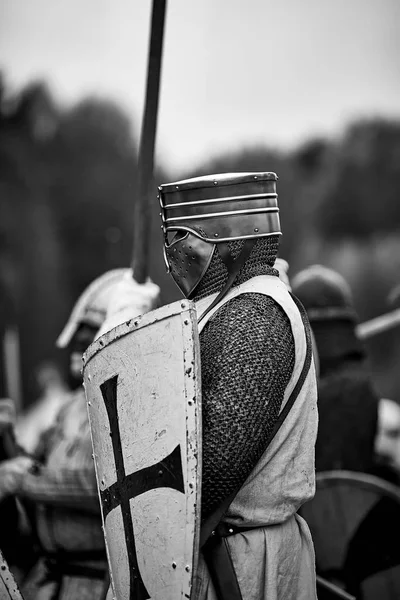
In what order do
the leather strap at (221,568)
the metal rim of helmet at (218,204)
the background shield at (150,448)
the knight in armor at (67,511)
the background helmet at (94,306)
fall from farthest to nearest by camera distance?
the background helmet at (94,306) < the knight in armor at (67,511) < the metal rim of helmet at (218,204) < the leather strap at (221,568) < the background shield at (150,448)

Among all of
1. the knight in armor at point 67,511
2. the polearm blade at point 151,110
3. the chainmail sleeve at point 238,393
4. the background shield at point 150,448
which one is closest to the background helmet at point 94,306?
the knight in armor at point 67,511

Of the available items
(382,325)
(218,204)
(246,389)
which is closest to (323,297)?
(382,325)

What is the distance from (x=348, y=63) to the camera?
884 cm

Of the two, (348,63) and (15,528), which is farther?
(348,63)

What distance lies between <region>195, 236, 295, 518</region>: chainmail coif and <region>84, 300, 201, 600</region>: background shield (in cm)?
10

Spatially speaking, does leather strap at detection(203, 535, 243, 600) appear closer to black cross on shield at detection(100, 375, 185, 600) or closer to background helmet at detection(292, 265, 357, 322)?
black cross on shield at detection(100, 375, 185, 600)

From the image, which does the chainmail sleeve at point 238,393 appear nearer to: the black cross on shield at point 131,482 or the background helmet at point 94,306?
the black cross on shield at point 131,482

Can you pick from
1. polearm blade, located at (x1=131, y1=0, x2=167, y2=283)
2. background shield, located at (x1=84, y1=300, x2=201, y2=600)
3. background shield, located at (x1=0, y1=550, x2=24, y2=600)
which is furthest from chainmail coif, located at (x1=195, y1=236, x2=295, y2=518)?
polearm blade, located at (x1=131, y1=0, x2=167, y2=283)

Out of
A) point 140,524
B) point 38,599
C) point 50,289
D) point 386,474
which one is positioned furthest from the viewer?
point 50,289

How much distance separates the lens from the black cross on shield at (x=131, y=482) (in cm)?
188

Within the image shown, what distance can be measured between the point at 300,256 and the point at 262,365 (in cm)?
664

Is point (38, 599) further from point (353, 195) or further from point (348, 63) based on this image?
point (348, 63)

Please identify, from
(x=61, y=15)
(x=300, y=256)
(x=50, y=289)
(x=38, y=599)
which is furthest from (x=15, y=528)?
(x=61, y=15)

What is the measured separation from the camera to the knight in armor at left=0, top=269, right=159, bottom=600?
129 inches
